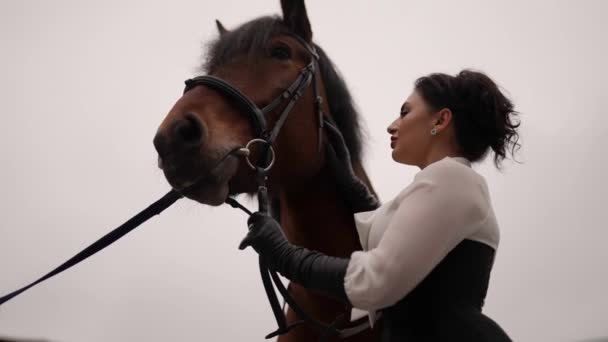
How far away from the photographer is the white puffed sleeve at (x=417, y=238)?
119 centimetres

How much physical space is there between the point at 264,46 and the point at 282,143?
1.44 feet

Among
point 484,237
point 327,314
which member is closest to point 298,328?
point 327,314

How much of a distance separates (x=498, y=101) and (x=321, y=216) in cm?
90

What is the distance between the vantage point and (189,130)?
1.69 metres

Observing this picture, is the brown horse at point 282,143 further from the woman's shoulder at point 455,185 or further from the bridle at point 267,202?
the woman's shoulder at point 455,185

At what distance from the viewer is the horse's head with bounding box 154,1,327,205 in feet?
5.51

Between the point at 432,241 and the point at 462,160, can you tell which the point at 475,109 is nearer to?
the point at 462,160

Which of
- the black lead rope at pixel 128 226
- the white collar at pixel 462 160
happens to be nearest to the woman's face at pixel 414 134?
the white collar at pixel 462 160

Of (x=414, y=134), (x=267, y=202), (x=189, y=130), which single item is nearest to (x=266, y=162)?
(x=267, y=202)

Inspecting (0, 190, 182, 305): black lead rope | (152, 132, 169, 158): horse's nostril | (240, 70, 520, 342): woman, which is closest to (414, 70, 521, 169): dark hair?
(240, 70, 520, 342): woman

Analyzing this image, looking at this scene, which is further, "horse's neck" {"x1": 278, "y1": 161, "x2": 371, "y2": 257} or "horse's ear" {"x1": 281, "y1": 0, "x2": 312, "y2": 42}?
"horse's ear" {"x1": 281, "y1": 0, "x2": 312, "y2": 42}

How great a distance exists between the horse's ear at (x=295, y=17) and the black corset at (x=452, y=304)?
1419 mm

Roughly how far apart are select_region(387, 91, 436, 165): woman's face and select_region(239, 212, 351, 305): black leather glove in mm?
492

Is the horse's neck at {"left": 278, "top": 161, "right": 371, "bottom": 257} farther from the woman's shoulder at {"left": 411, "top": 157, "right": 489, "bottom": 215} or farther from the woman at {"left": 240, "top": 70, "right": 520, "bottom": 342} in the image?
the woman's shoulder at {"left": 411, "top": 157, "right": 489, "bottom": 215}
